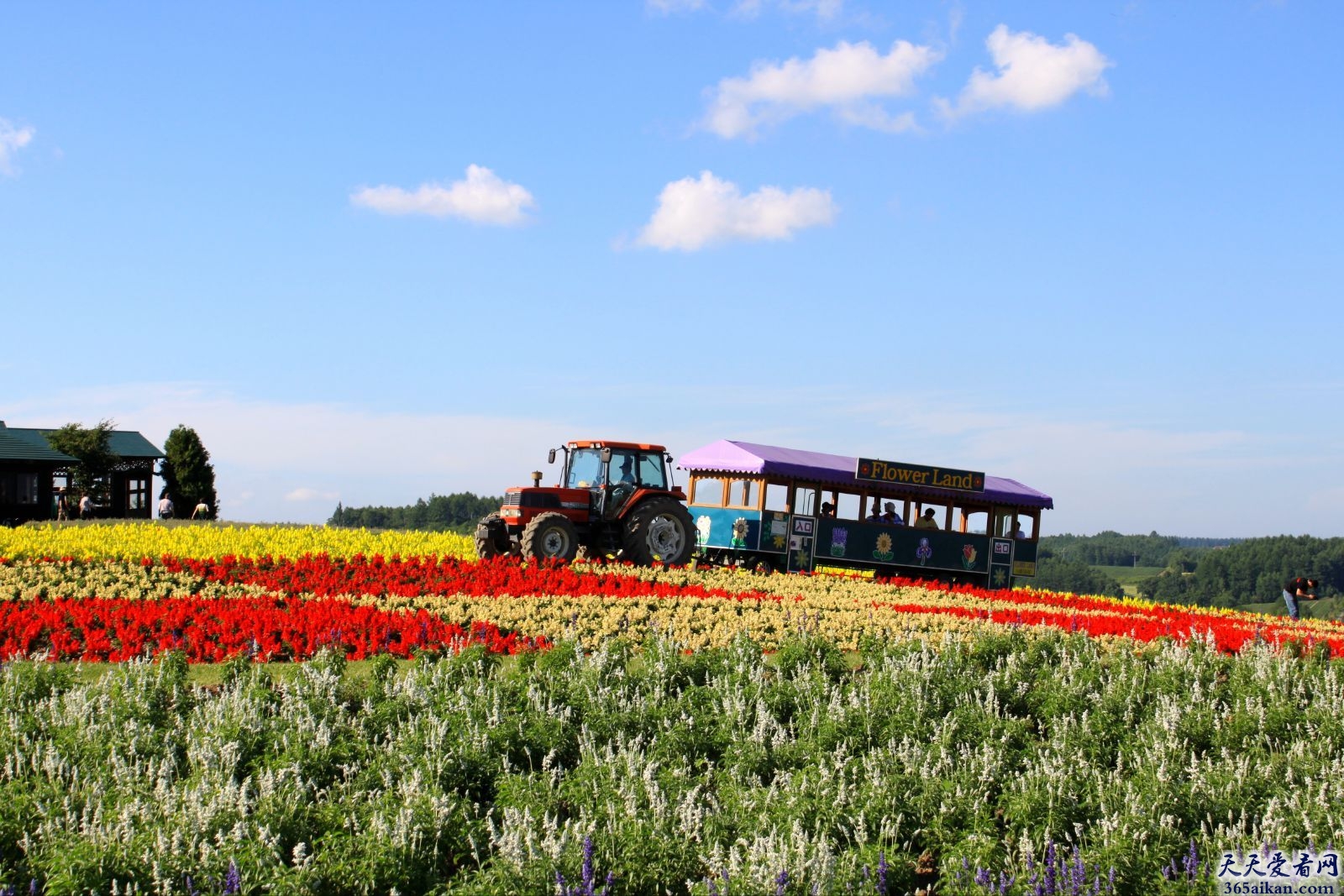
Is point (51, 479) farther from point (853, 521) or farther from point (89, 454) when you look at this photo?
point (853, 521)

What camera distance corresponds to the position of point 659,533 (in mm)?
18312

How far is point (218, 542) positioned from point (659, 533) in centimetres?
762

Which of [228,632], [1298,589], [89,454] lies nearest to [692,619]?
[228,632]

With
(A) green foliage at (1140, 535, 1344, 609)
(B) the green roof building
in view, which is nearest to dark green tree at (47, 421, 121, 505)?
(B) the green roof building

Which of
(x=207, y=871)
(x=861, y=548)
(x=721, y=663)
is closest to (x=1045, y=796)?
(x=721, y=663)

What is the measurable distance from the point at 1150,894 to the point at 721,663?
14.2ft

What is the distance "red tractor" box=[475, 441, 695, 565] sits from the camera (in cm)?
1791

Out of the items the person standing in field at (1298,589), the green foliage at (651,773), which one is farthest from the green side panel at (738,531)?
the green foliage at (651,773)

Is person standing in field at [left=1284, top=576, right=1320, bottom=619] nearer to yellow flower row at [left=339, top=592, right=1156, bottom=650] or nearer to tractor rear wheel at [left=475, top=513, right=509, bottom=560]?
yellow flower row at [left=339, top=592, right=1156, bottom=650]

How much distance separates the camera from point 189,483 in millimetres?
42625

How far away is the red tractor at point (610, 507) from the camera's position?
58.7 feet

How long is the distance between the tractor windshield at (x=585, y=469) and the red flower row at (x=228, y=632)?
6344 mm

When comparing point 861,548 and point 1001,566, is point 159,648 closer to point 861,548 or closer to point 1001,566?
point 861,548

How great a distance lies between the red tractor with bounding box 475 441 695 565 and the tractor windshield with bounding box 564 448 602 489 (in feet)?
0.04
